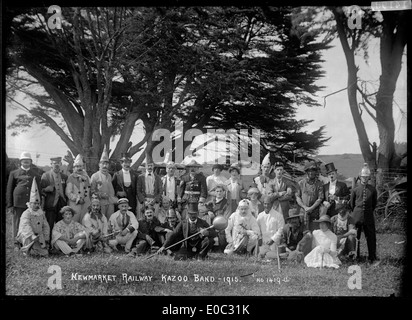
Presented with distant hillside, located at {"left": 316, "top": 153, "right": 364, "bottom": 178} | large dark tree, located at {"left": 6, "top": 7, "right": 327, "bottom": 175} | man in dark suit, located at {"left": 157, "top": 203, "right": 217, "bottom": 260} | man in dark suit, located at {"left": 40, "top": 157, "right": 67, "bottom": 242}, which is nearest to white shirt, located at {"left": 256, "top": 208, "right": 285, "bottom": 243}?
man in dark suit, located at {"left": 157, "top": 203, "right": 217, "bottom": 260}

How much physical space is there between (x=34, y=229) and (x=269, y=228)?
Result: 2.25m

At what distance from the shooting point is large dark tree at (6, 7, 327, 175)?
6.11 metres

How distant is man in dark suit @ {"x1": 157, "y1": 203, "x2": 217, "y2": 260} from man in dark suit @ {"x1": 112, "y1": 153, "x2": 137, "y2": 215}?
21.0 inches

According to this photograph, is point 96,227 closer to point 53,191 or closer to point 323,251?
point 53,191

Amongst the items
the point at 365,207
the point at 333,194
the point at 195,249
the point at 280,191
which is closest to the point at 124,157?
Result: the point at 195,249

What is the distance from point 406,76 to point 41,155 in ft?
11.5

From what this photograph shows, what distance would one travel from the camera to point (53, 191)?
252 inches

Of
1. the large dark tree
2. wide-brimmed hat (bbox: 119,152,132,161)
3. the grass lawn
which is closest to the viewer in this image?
the grass lawn

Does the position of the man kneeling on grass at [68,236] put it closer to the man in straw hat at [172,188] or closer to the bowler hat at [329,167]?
the man in straw hat at [172,188]

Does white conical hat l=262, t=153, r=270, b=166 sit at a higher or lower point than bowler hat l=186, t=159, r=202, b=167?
higher

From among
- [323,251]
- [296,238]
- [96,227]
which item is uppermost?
[96,227]

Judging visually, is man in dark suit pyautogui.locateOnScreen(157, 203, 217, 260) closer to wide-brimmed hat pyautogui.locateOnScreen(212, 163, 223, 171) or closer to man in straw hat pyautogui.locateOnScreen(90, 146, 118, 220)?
wide-brimmed hat pyautogui.locateOnScreen(212, 163, 223, 171)

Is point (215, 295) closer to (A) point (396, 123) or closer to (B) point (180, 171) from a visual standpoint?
(B) point (180, 171)
